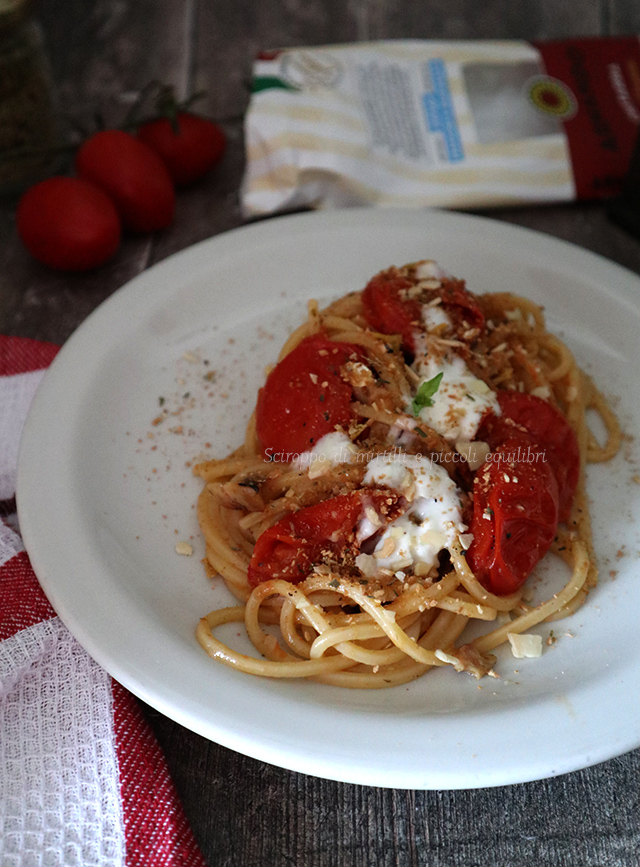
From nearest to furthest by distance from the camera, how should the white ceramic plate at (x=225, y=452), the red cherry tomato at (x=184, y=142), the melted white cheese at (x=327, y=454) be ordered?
the white ceramic plate at (x=225, y=452)
the melted white cheese at (x=327, y=454)
the red cherry tomato at (x=184, y=142)

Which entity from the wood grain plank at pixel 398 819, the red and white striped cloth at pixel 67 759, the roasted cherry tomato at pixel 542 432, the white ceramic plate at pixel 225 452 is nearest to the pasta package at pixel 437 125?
the white ceramic plate at pixel 225 452

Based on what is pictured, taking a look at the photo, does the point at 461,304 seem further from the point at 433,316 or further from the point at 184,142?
the point at 184,142

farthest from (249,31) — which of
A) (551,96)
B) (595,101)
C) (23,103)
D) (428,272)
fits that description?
(428,272)

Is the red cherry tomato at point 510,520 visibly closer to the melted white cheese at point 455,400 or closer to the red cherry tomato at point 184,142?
the melted white cheese at point 455,400

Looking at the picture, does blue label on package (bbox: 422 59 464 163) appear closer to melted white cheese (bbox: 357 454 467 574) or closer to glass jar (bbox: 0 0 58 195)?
glass jar (bbox: 0 0 58 195)

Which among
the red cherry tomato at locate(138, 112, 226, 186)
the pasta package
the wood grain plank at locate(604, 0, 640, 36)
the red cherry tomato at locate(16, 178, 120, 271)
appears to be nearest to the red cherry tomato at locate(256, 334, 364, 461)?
the red cherry tomato at locate(16, 178, 120, 271)
